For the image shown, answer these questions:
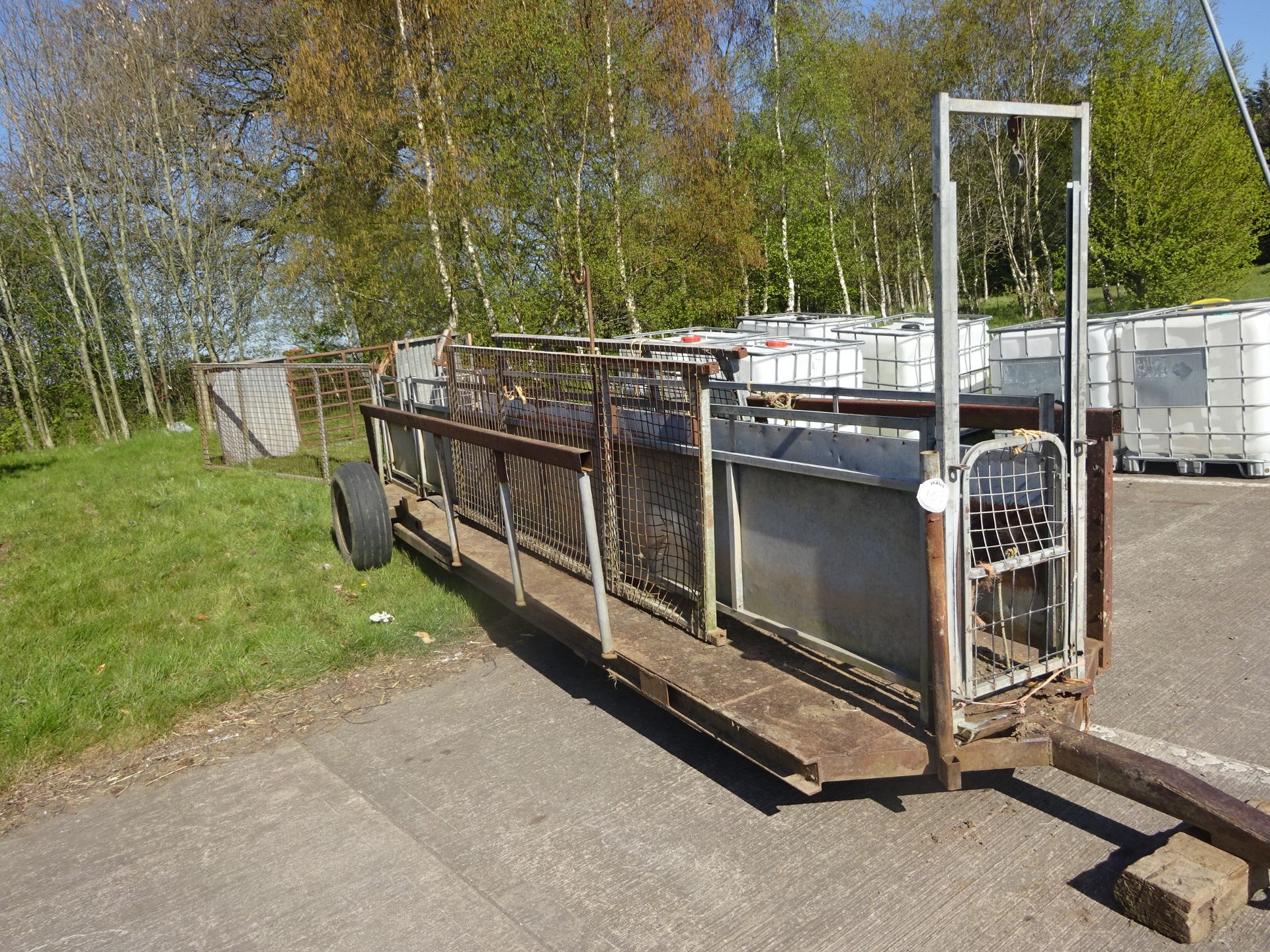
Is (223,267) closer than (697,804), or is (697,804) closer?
(697,804)

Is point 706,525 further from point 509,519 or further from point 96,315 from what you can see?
point 96,315

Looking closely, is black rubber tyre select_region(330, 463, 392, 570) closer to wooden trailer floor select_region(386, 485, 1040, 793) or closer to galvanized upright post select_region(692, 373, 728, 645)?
wooden trailer floor select_region(386, 485, 1040, 793)

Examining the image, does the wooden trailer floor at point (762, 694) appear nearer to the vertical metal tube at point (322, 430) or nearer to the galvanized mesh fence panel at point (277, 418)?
the vertical metal tube at point (322, 430)

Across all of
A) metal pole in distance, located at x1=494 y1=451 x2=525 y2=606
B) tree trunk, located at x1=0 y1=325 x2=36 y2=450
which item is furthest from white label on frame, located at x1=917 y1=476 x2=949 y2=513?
tree trunk, located at x1=0 y1=325 x2=36 y2=450

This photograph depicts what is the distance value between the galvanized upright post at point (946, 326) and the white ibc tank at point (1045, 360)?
859 cm

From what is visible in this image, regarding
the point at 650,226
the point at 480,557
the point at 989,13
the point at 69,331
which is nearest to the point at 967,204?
the point at 989,13

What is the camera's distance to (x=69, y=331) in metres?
20.7

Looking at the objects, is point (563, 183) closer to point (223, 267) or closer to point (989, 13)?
point (223, 267)

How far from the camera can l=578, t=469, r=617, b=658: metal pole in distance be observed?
4402 millimetres

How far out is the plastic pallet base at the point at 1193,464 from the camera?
10.0m

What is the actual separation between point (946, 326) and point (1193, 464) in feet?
29.8

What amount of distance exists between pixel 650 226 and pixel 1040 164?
1927cm

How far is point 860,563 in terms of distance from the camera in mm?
3795

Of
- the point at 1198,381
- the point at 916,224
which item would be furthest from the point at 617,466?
the point at 916,224
